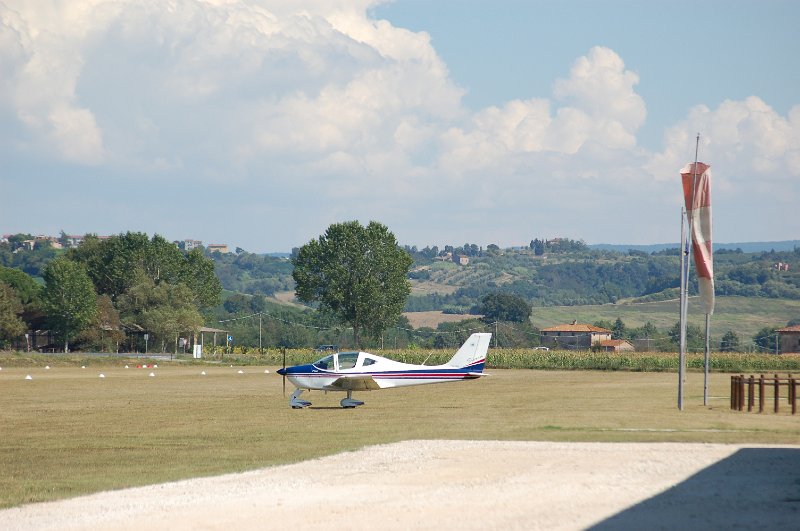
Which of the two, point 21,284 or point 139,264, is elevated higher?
point 139,264

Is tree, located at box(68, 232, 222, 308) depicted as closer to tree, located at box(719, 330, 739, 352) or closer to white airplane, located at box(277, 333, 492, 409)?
tree, located at box(719, 330, 739, 352)

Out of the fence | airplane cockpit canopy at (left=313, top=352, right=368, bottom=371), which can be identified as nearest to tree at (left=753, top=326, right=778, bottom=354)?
the fence

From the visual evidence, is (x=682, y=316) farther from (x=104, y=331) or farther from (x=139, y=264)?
(x=139, y=264)

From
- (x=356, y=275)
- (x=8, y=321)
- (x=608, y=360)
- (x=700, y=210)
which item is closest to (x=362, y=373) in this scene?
(x=700, y=210)

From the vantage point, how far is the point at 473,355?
1556 inches

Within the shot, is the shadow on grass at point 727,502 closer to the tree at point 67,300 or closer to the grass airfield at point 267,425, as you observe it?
the grass airfield at point 267,425

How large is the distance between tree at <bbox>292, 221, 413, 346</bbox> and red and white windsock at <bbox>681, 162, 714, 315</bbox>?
89465 mm

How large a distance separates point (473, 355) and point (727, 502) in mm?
23448

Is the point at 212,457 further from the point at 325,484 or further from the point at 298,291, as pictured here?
the point at 298,291

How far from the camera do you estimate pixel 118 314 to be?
125 m

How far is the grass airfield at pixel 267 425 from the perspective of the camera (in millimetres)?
21984

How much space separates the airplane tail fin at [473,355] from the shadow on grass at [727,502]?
1924 centimetres

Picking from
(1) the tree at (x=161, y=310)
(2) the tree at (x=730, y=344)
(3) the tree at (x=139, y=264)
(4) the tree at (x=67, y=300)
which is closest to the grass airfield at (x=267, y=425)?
(4) the tree at (x=67, y=300)

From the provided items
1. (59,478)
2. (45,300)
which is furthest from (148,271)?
(59,478)
